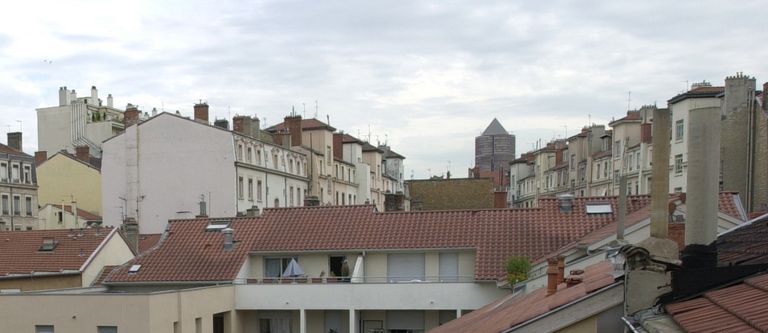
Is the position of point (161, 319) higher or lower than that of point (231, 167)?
lower

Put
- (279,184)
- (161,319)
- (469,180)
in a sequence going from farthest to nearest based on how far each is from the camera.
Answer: (469,180)
(279,184)
(161,319)

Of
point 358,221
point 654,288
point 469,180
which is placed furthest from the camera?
point 469,180

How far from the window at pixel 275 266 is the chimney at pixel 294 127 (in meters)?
32.4

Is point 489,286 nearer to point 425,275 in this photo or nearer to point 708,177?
point 425,275

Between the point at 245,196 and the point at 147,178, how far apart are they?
671 cm

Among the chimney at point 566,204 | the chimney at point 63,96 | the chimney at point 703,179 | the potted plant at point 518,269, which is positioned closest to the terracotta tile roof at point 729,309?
the chimney at point 703,179

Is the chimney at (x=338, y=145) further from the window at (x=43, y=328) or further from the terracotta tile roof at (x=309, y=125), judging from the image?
the window at (x=43, y=328)

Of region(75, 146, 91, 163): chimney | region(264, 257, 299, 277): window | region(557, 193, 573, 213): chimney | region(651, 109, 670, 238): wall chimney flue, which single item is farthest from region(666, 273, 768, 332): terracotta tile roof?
region(75, 146, 91, 163): chimney

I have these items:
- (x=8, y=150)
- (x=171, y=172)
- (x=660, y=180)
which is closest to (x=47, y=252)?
(x=171, y=172)

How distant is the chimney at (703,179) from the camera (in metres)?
7.68

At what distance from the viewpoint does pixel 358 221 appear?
3177 centimetres

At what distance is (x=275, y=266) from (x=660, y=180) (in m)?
23.9

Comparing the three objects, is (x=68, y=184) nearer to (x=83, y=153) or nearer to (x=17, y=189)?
(x=83, y=153)

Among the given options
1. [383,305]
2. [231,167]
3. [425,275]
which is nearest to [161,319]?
[383,305]
